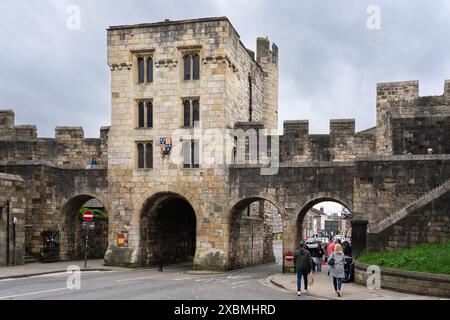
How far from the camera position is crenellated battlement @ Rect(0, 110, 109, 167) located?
118 ft

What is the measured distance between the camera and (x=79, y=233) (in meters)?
34.4

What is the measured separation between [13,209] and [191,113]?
981 centimetres

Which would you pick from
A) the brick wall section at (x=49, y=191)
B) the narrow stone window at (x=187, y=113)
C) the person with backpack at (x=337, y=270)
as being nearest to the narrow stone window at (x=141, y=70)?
the narrow stone window at (x=187, y=113)

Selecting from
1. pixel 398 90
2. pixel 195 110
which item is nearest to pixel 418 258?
pixel 195 110

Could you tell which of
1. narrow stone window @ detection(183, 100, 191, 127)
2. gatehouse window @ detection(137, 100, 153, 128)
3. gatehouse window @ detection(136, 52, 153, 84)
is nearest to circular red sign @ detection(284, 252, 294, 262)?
narrow stone window @ detection(183, 100, 191, 127)

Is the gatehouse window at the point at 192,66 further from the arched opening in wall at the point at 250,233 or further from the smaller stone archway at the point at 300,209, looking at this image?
the smaller stone archway at the point at 300,209

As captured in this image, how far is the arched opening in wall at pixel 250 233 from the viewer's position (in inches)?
1206

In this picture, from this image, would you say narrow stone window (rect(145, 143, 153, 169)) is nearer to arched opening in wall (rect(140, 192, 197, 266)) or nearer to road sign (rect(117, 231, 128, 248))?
arched opening in wall (rect(140, 192, 197, 266))

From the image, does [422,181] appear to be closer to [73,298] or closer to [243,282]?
[243,282]

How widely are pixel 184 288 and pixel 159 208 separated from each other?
40.1 feet

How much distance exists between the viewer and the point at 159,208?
3228 cm

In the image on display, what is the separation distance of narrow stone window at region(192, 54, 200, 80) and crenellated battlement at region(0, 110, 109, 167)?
337 inches

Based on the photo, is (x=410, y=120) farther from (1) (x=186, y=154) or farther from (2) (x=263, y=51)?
(2) (x=263, y=51)
